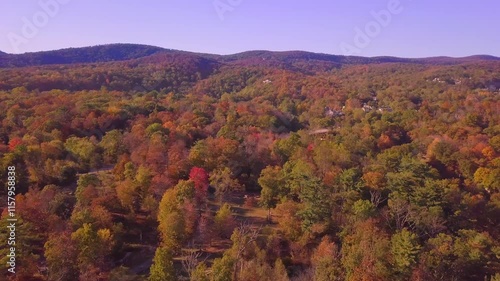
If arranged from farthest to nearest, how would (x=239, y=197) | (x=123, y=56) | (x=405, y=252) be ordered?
1. (x=123, y=56)
2. (x=239, y=197)
3. (x=405, y=252)

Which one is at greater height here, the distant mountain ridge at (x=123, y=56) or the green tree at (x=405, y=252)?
the distant mountain ridge at (x=123, y=56)

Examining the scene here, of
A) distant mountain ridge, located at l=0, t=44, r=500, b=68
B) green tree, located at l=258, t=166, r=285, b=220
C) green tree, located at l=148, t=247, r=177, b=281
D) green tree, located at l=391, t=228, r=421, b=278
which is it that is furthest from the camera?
distant mountain ridge, located at l=0, t=44, r=500, b=68

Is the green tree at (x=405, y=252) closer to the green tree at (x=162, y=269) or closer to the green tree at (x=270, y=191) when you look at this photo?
the green tree at (x=270, y=191)

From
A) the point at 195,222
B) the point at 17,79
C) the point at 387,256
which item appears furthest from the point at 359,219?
the point at 17,79

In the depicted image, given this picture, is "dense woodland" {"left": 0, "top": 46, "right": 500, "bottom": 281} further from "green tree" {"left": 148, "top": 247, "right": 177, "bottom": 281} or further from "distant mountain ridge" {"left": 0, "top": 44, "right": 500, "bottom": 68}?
"distant mountain ridge" {"left": 0, "top": 44, "right": 500, "bottom": 68}

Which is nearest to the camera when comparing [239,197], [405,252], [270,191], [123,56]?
[405,252]

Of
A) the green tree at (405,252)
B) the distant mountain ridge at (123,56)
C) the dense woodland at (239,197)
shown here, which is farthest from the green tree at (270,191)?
the distant mountain ridge at (123,56)

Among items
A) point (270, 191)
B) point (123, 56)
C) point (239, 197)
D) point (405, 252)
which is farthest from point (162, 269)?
point (123, 56)

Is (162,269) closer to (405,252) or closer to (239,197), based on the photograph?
(405,252)

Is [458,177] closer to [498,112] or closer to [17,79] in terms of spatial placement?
[498,112]

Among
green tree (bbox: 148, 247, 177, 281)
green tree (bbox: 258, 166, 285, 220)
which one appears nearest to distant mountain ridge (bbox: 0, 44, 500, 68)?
green tree (bbox: 258, 166, 285, 220)
